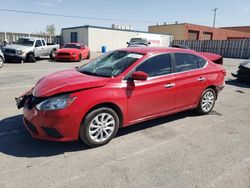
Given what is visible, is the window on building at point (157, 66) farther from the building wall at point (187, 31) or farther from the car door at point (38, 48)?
the building wall at point (187, 31)

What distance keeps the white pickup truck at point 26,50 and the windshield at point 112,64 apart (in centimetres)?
1174

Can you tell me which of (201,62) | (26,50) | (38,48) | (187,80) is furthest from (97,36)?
(187,80)

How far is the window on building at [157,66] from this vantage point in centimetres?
406

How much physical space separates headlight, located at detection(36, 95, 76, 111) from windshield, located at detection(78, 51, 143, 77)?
2.76 ft

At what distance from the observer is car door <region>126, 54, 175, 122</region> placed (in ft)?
12.6

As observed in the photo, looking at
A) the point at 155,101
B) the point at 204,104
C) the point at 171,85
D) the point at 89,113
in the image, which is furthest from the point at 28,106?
the point at 204,104

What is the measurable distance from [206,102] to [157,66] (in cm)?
181

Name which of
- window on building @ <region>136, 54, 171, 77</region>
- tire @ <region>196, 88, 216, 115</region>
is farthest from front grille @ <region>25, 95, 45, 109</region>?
tire @ <region>196, 88, 216, 115</region>

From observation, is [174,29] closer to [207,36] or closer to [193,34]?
[193,34]

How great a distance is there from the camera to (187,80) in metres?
4.62

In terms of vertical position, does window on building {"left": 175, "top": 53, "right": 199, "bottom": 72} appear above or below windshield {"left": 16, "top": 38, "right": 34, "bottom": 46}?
below

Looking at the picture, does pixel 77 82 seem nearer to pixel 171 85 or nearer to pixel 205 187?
pixel 171 85

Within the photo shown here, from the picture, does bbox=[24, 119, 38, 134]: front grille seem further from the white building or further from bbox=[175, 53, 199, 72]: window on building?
the white building

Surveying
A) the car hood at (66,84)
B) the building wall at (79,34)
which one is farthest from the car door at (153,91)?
the building wall at (79,34)
